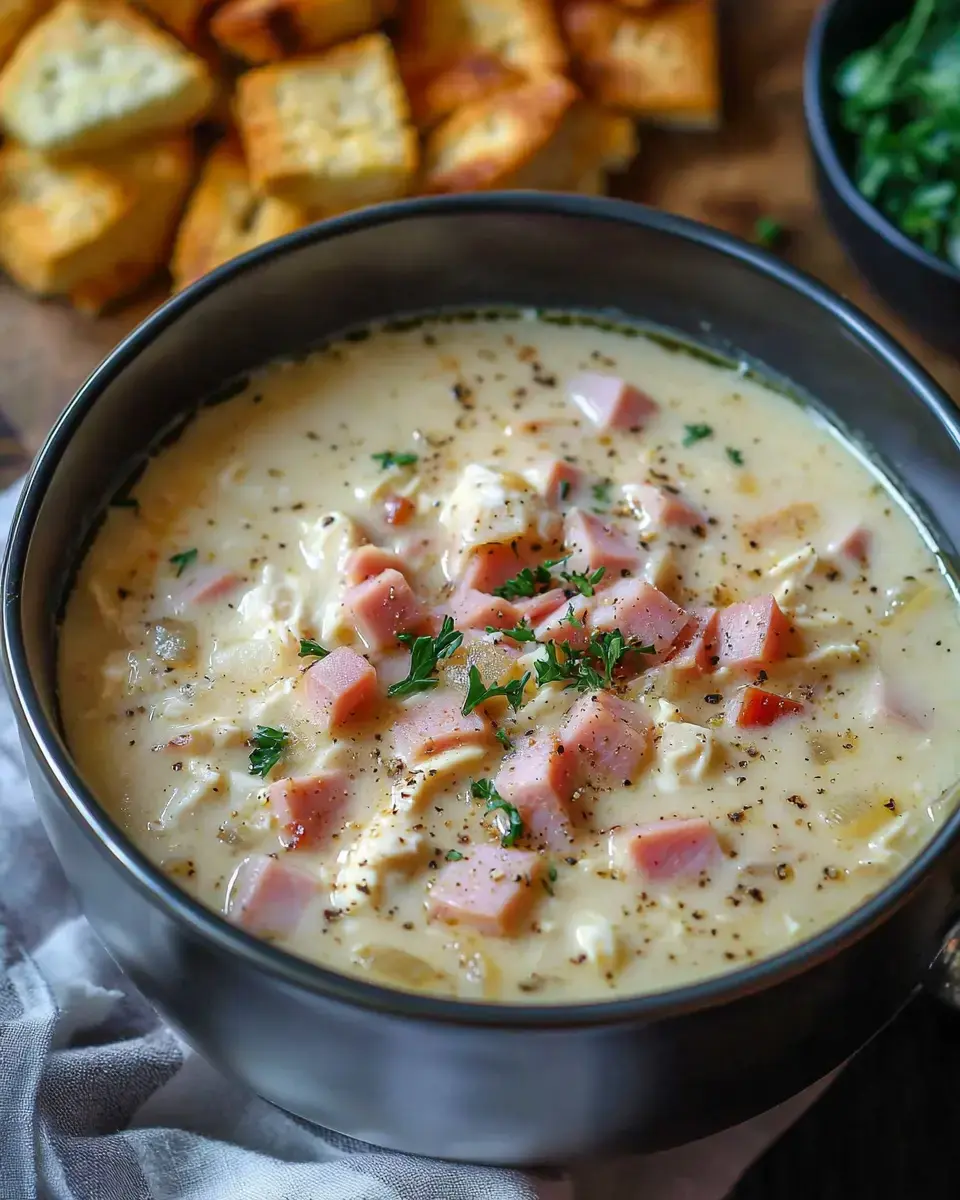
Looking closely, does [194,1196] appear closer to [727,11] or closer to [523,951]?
[523,951]

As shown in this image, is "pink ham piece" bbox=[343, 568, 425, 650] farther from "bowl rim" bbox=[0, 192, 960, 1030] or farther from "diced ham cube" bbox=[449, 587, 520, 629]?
"bowl rim" bbox=[0, 192, 960, 1030]

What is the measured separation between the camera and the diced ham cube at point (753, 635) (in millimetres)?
2477

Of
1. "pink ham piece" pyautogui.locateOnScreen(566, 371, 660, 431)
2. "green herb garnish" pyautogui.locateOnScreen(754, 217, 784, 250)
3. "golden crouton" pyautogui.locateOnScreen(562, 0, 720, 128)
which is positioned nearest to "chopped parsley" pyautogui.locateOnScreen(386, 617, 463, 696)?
"pink ham piece" pyautogui.locateOnScreen(566, 371, 660, 431)

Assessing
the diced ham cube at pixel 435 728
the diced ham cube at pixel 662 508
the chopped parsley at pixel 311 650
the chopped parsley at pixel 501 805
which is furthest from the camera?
the diced ham cube at pixel 662 508

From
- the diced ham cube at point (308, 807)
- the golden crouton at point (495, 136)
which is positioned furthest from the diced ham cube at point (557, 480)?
the golden crouton at point (495, 136)

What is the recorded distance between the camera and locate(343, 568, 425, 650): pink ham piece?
2480mm

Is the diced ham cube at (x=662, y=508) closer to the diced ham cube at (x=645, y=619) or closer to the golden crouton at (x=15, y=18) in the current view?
the diced ham cube at (x=645, y=619)

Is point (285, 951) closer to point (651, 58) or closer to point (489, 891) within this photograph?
point (489, 891)

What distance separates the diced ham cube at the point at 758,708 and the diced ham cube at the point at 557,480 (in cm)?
53

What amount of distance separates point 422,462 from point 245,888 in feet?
3.17

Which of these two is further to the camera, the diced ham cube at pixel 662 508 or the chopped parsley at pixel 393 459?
the chopped parsley at pixel 393 459

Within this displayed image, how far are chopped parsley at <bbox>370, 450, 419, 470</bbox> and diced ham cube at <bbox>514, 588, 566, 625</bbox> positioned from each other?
410mm

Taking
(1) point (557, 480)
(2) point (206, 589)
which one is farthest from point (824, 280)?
(2) point (206, 589)

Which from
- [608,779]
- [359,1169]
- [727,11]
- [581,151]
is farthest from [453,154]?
[359,1169]
